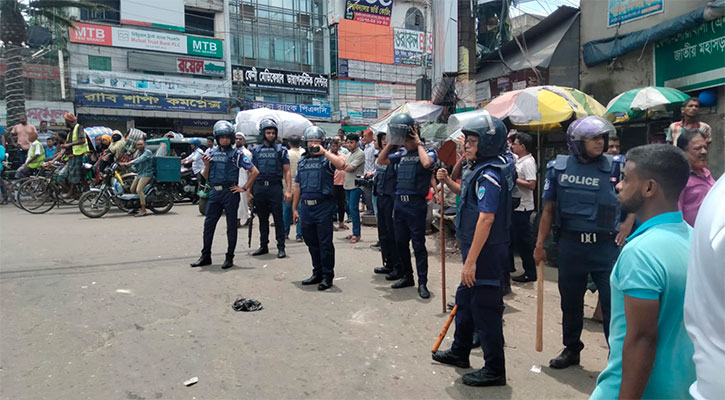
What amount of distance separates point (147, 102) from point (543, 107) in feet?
89.2

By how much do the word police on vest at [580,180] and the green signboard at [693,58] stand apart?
634 centimetres

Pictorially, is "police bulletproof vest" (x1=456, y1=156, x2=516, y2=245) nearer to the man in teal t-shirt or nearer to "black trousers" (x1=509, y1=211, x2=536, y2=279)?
the man in teal t-shirt

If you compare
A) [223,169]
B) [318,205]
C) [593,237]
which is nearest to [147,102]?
[223,169]

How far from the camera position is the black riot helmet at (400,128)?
5.26m

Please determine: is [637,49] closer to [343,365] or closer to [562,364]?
[562,364]

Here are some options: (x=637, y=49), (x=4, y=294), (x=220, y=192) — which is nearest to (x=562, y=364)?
(x=220, y=192)

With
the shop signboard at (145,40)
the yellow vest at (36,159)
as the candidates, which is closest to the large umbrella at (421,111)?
the yellow vest at (36,159)

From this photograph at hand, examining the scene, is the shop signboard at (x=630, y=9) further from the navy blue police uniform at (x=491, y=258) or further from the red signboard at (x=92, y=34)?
the red signboard at (x=92, y=34)

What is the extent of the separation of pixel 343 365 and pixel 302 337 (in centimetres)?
65

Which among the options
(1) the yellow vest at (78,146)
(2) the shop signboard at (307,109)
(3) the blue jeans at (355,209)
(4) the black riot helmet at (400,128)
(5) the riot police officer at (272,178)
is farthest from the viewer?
(2) the shop signboard at (307,109)

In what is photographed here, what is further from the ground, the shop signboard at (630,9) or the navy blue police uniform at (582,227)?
the shop signboard at (630,9)

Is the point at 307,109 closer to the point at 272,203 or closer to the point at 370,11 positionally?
the point at 370,11

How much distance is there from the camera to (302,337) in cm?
420

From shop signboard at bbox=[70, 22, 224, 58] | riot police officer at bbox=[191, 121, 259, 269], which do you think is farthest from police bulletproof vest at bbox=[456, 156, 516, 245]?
shop signboard at bbox=[70, 22, 224, 58]
